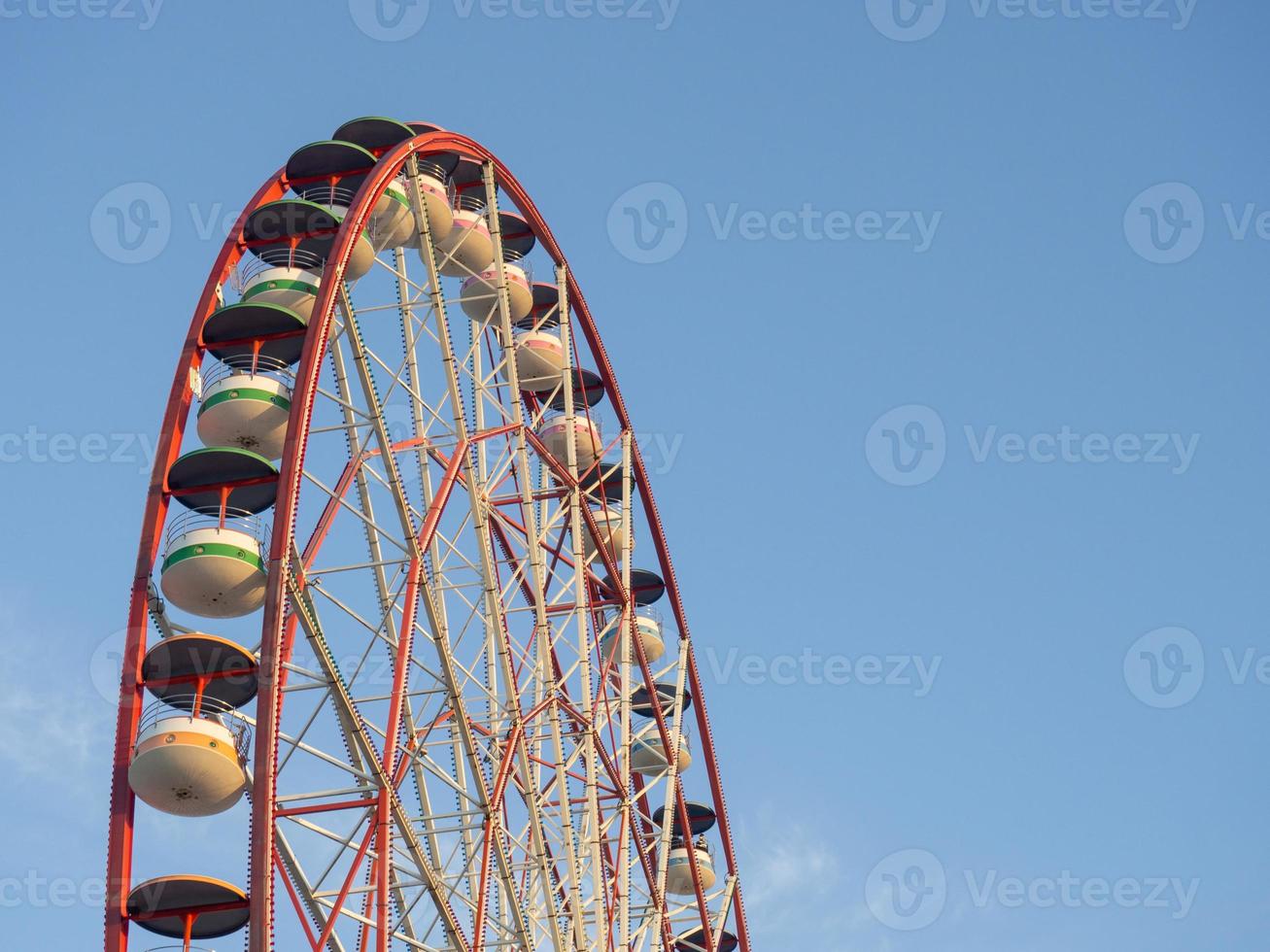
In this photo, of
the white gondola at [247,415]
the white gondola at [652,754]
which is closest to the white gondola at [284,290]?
the white gondola at [247,415]

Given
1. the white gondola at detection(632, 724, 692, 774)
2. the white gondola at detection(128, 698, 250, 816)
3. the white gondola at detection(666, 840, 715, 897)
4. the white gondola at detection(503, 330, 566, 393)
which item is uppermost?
the white gondola at detection(503, 330, 566, 393)

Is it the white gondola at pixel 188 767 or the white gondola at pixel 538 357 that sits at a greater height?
the white gondola at pixel 538 357

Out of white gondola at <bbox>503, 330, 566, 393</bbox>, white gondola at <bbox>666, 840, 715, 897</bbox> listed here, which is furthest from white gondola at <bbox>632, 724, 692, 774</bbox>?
white gondola at <bbox>503, 330, 566, 393</bbox>

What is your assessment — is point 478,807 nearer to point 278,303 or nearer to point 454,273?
point 278,303

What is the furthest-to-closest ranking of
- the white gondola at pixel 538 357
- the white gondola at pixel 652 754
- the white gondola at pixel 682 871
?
the white gondola at pixel 682 871, the white gondola at pixel 652 754, the white gondola at pixel 538 357

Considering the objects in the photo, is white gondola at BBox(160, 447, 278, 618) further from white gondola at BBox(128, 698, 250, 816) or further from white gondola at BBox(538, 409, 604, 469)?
white gondola at BBox(538, 409, 604, 469)

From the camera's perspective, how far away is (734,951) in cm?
3781

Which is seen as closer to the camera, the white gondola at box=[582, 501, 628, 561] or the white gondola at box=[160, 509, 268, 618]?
the white gondola at box=[160, 509, 268, 618]

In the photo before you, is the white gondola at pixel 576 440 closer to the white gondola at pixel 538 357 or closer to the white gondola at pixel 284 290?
the white gondola at pixel 538 357

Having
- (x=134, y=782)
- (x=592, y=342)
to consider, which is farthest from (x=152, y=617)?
(x=592, y=342)

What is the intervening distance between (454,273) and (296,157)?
4902mm

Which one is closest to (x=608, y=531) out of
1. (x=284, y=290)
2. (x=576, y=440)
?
(x=576, y=440)

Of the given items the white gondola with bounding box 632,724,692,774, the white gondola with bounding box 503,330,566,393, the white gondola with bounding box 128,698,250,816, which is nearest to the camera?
the white gondola with bounding box 128,698,250,816

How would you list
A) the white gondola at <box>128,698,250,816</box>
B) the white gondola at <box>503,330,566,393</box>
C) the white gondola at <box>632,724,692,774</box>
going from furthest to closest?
the white gondola at <box>632,724,692,774</box> → the white gondola at <box>503,330,566,393</box> → the white gondola at <box>128,698,250,816</box>
